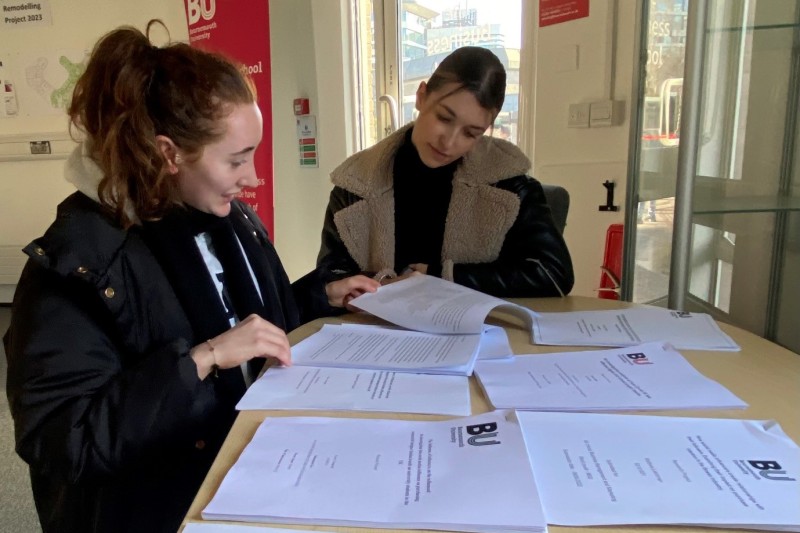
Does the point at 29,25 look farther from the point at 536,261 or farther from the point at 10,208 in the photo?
the point at 536,261

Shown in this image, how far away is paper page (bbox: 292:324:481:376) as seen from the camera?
0.80 meters

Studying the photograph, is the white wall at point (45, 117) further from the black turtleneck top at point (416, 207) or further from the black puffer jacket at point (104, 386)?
the black puffer jacket at point (104, 386)

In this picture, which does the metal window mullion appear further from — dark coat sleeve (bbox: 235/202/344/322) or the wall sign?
the wall sign

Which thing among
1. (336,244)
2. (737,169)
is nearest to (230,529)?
(336,244)

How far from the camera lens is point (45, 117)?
12.6 ft

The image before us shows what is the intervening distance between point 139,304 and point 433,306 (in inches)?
18.8

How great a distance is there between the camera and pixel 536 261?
128cm

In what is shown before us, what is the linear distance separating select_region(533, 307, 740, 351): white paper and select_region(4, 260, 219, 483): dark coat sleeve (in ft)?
1.79

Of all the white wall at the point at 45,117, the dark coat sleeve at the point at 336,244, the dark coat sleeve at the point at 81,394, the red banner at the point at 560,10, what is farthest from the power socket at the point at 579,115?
the white wall at the point at 45,117

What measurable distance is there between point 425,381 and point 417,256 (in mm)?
773

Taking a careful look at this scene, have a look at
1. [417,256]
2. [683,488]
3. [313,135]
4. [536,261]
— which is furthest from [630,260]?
[313,135]

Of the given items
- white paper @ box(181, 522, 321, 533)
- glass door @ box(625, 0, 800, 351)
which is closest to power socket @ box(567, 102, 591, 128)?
glass door @ box(625, 0, 800, 351)

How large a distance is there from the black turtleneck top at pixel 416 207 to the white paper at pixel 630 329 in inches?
19.7

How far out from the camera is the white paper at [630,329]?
897mm
